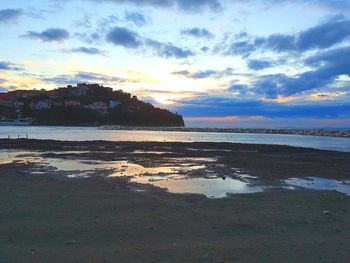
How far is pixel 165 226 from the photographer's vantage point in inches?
333

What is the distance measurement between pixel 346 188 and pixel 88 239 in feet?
38.0

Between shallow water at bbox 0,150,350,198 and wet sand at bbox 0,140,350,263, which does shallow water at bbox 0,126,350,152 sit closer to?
shallow water at bbox 0,150,350,198

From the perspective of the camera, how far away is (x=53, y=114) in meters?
193

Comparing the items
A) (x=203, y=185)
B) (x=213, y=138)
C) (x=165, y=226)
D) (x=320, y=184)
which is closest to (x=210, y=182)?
(x=203, y=185)

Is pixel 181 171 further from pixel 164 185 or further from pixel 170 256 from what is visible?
pixel 170 256

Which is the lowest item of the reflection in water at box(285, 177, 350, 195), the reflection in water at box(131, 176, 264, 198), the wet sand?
the reflection in water at box(285, 177, 350, 195)

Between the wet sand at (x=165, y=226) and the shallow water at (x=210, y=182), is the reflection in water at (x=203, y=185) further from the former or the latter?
the wet sand at (x=165, y=226)

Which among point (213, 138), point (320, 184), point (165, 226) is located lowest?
point (320, 184)

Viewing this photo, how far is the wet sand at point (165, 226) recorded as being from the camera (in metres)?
6.68

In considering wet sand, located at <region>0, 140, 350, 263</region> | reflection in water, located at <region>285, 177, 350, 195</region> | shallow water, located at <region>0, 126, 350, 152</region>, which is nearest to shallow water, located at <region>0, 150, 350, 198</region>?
reflection in water, located at <region>285, 177, 350, 195</region>

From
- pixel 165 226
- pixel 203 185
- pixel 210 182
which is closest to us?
pixel 165 226

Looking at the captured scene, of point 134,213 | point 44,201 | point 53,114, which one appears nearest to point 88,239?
point 134,213

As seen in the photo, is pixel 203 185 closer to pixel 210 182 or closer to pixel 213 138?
pixel 210 182

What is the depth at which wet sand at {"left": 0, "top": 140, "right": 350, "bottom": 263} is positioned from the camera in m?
6.68
